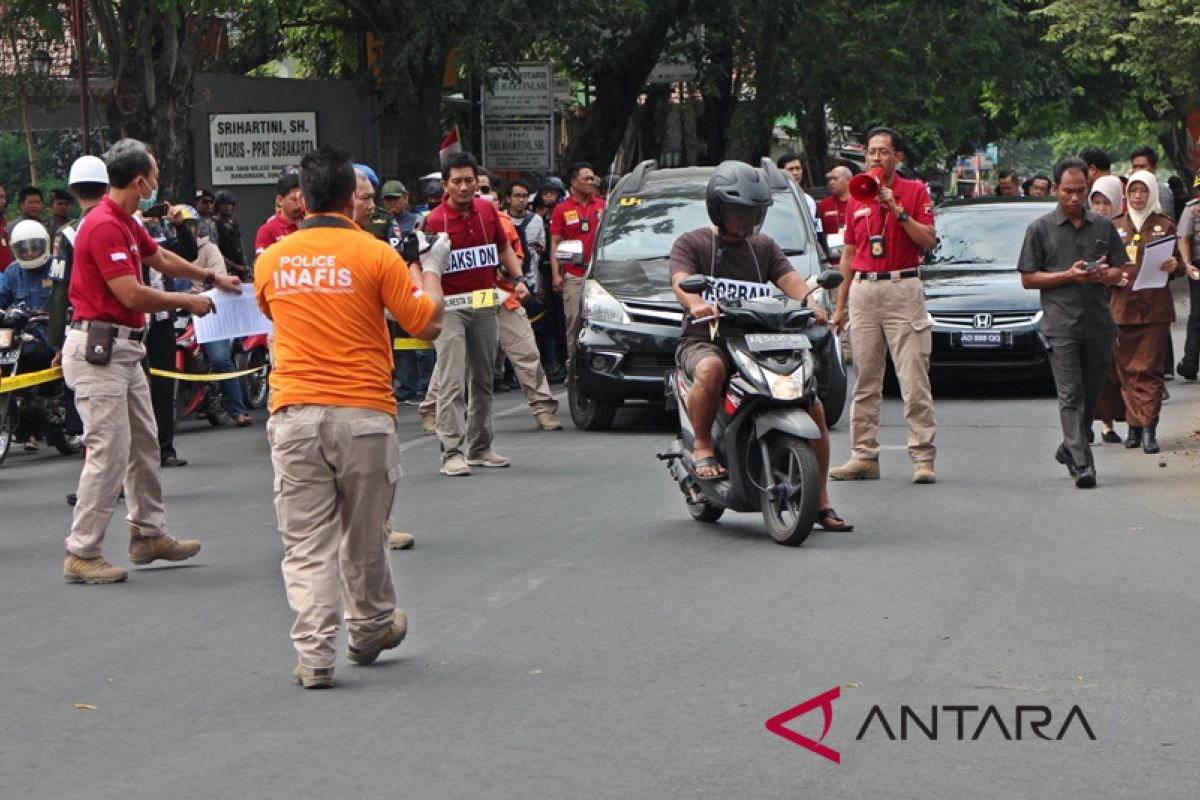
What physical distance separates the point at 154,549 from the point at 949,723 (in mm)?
4712

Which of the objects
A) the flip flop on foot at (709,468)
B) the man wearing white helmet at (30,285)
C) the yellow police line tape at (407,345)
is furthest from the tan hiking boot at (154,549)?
the yellow police line tape at (407,345)

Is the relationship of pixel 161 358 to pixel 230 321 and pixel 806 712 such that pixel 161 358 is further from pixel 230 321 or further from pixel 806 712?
pixel 806 712

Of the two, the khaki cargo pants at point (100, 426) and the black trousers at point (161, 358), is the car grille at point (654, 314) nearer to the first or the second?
the black trousers at point (161, 358)

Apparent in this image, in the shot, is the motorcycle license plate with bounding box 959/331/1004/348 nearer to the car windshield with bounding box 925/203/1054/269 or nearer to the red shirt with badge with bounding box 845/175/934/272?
the car windshield with bounding box 925/203/1054/269

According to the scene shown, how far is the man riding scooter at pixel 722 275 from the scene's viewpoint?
988cm

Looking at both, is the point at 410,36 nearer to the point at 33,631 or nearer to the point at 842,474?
the point at 842,474

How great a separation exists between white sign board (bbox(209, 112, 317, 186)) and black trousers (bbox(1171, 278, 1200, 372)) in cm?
1330

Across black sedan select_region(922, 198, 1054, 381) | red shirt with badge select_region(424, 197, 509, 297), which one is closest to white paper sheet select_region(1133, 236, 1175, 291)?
black sedan select_region(922, 198, 1054, 381)

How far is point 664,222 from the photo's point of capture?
1638 centimetres

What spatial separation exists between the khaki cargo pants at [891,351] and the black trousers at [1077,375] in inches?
31.7

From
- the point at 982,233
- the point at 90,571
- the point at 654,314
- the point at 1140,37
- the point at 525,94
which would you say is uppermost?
the point at 1140,37

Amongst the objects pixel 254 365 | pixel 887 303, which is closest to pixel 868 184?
pixel 887 303

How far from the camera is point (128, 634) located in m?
8.05

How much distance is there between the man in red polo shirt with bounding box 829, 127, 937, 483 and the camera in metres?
11.8
